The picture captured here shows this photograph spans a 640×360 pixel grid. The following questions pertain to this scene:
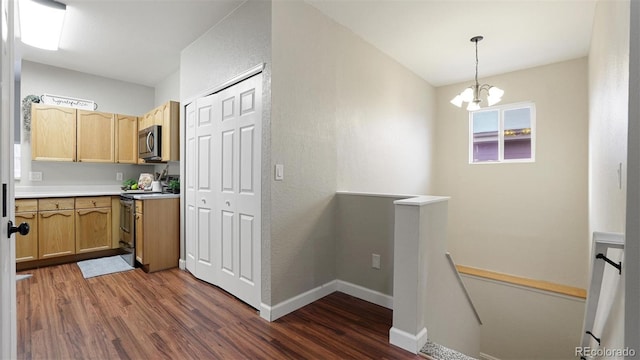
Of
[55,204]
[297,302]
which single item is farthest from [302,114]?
[55,204]

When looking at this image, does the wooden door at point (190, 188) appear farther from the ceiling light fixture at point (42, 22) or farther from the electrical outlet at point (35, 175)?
the electrical outlet at point (35, 175)

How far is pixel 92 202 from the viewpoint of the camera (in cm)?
394

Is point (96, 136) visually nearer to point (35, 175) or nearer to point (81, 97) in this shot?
point (81, 97)

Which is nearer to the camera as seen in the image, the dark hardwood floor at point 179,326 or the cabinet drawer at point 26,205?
the dark hardwood floor at point 179,326

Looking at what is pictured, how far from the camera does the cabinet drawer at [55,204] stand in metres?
3.55

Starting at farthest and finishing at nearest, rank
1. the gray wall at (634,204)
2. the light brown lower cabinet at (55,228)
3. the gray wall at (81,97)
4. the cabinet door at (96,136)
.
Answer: the cabinet door at (96,136)
the gray wall at (81,97)
the light brown lower cabinet at (55,228)
the gray wall at (634,204)

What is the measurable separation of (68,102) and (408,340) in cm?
541

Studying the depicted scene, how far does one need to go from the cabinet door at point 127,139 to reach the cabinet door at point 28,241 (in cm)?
134

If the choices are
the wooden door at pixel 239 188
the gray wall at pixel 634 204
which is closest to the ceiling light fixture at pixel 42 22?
the wooden door at pixel 239 188

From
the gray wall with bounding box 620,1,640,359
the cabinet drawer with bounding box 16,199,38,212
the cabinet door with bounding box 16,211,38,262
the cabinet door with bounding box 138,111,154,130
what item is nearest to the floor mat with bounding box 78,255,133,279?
the cabinet door with bounding box 16,211,38,262

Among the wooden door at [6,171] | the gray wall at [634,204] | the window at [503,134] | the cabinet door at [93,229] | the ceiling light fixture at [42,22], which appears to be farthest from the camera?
the window at [503,134]

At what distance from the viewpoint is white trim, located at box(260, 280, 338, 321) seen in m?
2.34

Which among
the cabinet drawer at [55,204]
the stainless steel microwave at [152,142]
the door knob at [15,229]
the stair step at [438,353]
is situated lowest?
the stair step at [438,353]

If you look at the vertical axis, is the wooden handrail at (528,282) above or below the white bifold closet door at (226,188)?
below
